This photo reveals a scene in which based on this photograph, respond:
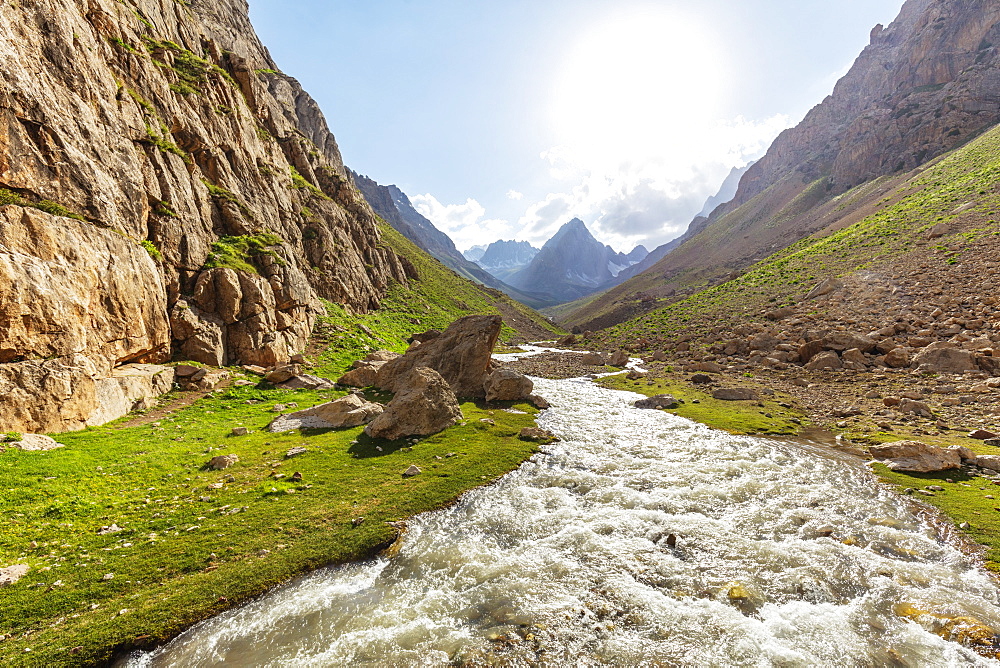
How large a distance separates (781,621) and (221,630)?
15862 mm

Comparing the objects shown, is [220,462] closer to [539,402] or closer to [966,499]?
[539,402]

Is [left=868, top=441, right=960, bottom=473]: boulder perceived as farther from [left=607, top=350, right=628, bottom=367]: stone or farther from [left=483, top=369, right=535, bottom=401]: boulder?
[left=607, top=350, right=628, bottom=367]: stone

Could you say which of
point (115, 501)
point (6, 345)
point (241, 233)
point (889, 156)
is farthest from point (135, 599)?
point (889, 156)

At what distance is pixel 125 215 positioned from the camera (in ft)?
101

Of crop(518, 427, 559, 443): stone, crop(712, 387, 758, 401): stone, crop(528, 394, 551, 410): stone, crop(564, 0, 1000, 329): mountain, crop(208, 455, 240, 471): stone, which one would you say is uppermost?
crop(564, 0, 1000, 329): mountain

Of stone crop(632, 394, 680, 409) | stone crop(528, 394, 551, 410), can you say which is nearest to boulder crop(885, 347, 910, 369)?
stone crop(632, 394, 680, 409)

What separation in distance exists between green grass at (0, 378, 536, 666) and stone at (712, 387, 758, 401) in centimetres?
2203

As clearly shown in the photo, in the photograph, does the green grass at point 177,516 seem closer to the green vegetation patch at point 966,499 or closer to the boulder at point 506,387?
the boulder at point 506,387

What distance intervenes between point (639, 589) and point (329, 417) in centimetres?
2203

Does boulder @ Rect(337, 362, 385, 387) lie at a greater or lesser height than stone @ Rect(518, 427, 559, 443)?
greater

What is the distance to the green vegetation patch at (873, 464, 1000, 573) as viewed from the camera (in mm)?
13227

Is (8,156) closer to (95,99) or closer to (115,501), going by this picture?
(95,99)

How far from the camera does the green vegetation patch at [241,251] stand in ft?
127

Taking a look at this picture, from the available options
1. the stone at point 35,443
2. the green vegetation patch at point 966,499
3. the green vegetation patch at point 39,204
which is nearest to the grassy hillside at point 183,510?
the stone at point 35,443
